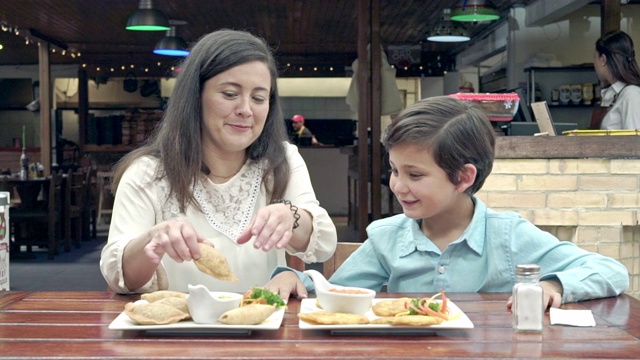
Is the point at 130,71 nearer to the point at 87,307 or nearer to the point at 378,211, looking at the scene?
the point at 378,211

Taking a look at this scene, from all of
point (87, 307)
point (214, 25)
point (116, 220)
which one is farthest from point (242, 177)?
point (214, 25)

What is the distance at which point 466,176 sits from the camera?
2.26 metres

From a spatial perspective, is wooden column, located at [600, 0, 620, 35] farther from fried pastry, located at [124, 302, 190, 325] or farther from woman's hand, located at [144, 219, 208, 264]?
fried pastry, located at [124, 302, 190, 325]

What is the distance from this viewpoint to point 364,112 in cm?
767

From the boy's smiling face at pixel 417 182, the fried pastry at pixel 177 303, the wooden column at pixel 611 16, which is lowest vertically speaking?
the fried pastry at pixel 177 303

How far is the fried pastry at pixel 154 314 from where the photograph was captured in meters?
1.67

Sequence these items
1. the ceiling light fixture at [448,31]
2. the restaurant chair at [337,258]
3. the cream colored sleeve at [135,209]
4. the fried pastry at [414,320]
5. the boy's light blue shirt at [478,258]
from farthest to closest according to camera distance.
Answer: the ceiling light fixture at [448,31] < the restaurant chair at [337,258] < the cream colored sleeve at [135,209] < the boy's light blue shirt at [478,258] < the fried pastry at [414,320]

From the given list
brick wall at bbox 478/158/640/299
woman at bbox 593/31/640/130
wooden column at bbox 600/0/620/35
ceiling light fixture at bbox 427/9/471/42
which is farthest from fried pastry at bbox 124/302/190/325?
ceiling light fixture at bbox 427/9/471/42

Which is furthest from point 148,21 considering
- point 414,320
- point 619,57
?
point 414,320

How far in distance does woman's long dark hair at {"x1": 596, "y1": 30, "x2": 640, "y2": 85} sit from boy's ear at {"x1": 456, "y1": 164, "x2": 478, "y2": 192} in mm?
3447

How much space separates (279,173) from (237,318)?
0.96 metres

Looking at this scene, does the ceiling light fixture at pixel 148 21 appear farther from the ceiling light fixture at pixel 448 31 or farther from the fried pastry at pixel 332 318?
the fried pastry at pixel 332 318

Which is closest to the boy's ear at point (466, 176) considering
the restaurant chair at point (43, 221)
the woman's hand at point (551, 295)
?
the woman's hand at point (551, 295)

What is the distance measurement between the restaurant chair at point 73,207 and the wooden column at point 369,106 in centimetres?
394
